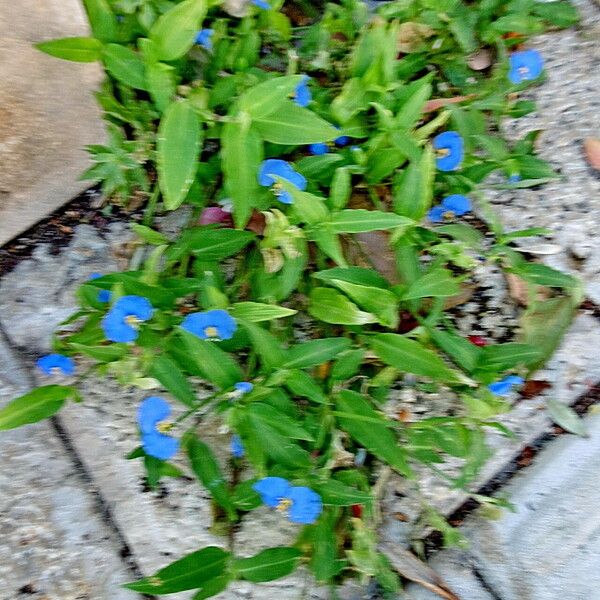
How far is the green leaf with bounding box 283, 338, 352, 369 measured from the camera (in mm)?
1131

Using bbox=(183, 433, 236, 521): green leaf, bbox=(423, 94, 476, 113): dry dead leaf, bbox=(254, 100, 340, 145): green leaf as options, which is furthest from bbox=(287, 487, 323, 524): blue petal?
bbox=(423, 94, 476, 113): dry dead leaf

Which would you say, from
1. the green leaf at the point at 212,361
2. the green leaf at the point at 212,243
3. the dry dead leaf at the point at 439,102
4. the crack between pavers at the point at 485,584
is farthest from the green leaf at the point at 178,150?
the crack between pavers at the point at 485,584

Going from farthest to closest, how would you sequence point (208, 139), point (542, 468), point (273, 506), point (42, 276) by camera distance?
1. point (208, 139)
2. point (42, 276)
3. point (542, 468)
4. point (273, 506)

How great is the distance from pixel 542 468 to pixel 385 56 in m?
0.79

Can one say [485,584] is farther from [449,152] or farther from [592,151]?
[592,151]

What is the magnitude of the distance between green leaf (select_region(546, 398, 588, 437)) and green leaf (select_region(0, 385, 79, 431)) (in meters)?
0.80

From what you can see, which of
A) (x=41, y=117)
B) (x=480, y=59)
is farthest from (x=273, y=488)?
(x=480, y=59)

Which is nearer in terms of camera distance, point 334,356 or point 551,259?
→ point 334,356

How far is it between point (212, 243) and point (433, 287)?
1.24 ft

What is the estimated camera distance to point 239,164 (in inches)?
47.0

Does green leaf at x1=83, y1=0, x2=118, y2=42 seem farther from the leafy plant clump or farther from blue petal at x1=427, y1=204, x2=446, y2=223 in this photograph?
blue petal at x1=427, y1=204, x2=446, y2=223

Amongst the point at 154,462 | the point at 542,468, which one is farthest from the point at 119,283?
the point at 542,468

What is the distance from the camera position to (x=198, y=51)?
4.97 feet

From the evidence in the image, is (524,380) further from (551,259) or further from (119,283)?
(119,283)
